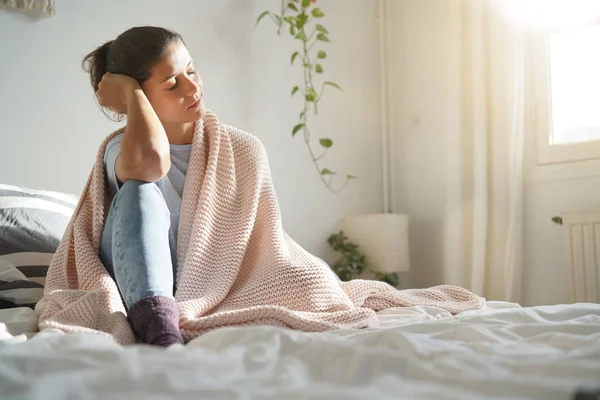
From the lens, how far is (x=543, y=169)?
2.77 meters

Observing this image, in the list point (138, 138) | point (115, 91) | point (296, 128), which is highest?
point (296, 128)

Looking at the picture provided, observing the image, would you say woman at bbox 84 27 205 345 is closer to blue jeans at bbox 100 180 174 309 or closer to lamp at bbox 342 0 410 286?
blue jeans at bbox 100 180 174 309

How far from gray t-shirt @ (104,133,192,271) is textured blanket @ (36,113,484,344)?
0.08 feet

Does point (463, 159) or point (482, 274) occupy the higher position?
point (463, 159)

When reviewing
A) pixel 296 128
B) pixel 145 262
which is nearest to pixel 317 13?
pixel 296 128

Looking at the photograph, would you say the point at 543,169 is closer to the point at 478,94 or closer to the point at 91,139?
the point at 478,94

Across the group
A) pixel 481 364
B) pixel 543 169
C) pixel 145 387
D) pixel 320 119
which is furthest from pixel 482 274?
pixel 145 387

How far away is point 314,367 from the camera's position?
0.67 m

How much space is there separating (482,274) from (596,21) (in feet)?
3.54

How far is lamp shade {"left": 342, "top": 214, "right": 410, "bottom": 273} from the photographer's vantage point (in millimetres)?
2854

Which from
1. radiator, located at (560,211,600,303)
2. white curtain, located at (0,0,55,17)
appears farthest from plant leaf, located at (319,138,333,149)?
white curtain, located at (0,0,55,17)

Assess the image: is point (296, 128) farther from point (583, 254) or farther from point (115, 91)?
point (115, 91)

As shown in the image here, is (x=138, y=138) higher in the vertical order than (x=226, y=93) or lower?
lower

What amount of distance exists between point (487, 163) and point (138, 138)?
190cm
